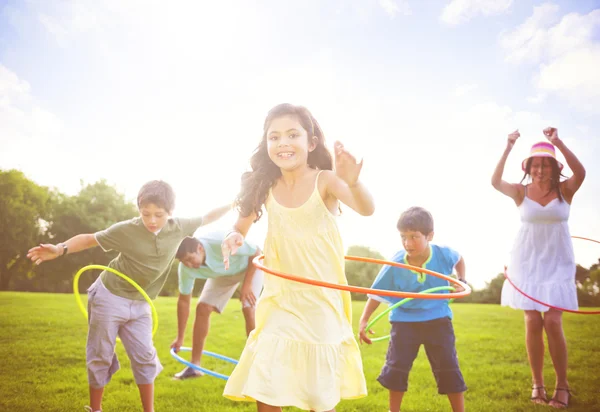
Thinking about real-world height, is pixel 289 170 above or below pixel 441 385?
above

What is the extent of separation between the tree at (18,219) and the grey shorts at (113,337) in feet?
73.0

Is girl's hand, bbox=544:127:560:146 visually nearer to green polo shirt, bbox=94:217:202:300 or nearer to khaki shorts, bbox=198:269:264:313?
khaki shorts, bbox=198:269:264:313

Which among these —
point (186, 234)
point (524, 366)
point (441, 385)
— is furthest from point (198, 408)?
point (524, 366)

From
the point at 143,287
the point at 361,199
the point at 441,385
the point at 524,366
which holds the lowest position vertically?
the point at 524,366

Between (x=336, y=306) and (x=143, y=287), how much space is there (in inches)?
90.6

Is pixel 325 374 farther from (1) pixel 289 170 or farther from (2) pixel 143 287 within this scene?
(2) pixel 143 287

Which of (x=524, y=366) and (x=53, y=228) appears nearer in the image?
(x=524, y=366)

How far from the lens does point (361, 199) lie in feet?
8.77

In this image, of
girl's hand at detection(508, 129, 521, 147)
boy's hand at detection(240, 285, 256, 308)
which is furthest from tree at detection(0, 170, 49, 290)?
girl's hand at detection(508, 129, 521, 147)

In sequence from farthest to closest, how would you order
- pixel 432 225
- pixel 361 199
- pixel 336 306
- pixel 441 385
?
pixel 432 225 < pixel 441 385 < pixel 336 306 < pixel 361 199

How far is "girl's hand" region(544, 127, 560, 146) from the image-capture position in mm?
5000

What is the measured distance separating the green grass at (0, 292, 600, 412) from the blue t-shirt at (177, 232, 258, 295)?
1279 mm

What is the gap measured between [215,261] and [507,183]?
357cm

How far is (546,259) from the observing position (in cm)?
525
